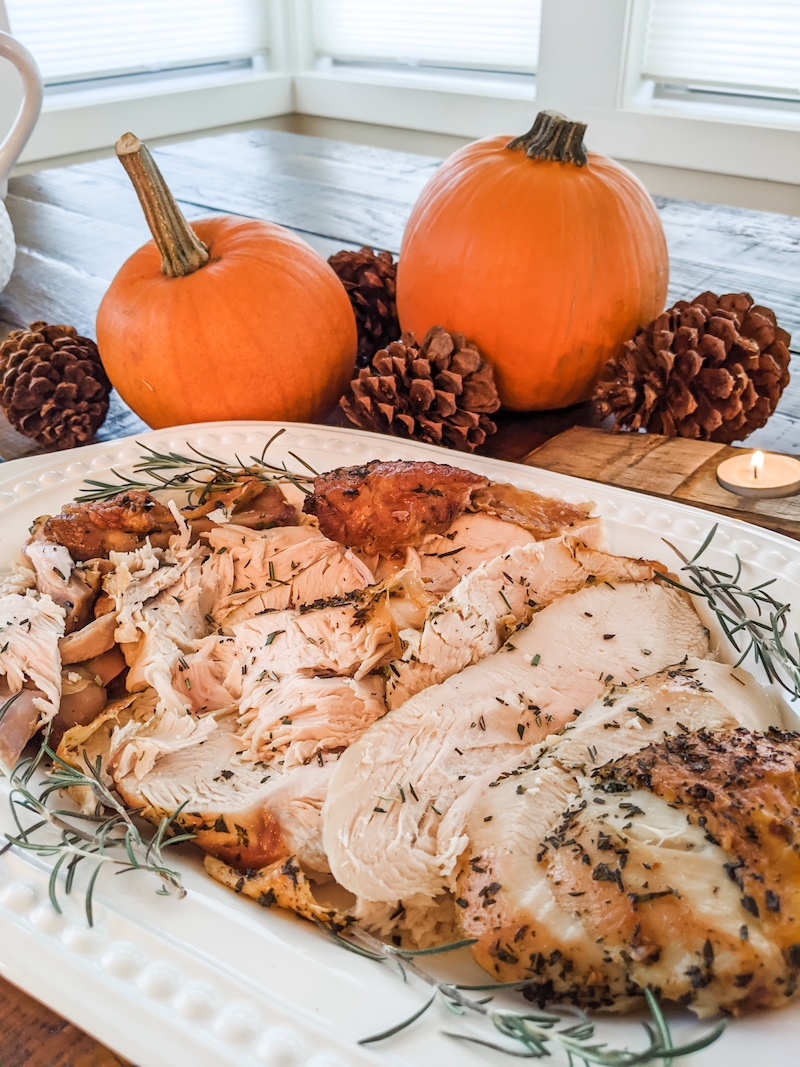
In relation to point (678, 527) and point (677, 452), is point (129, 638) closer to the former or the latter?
point (678, 527)

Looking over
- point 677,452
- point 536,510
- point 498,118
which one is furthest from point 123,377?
point 498,118

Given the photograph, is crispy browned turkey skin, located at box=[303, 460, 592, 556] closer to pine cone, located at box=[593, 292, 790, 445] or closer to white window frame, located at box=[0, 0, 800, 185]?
pine cone, located at box=[593, 292, 790, 445]

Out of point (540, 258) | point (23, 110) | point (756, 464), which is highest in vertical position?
point (23, 110)

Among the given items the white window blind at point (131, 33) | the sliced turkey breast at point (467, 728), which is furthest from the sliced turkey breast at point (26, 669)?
the white window blind at point (131, 33)

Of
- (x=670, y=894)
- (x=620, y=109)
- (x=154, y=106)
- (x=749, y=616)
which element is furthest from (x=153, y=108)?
(x=670, y=894)

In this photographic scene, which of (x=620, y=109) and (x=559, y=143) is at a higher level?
(x=559, y=143)

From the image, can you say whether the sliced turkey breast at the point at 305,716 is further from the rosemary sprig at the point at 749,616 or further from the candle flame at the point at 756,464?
the candle flame at the point at 756,464

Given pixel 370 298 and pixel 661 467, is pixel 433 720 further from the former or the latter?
pixel 370 298
